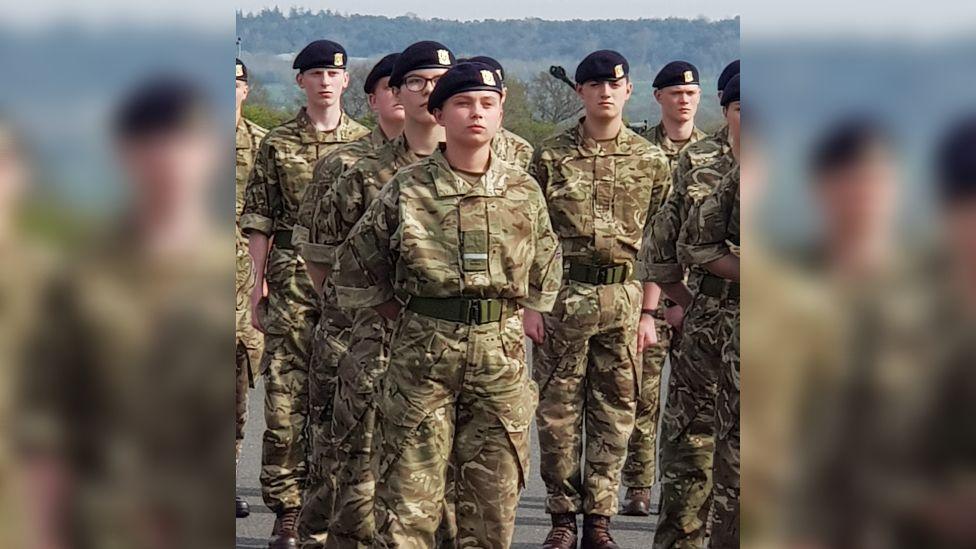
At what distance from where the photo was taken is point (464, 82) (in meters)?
4.19

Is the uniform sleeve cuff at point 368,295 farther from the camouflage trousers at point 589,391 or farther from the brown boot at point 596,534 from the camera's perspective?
the brown boot at point 596,534

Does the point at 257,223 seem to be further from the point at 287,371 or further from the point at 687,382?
the point at 687,382

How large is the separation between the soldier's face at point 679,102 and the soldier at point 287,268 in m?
1.53

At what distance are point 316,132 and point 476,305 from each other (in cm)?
235

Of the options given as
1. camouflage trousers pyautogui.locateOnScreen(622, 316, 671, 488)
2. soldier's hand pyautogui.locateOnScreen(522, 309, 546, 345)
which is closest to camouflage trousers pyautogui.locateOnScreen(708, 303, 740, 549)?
soldier's hand pyautogui.locateOnScreen(522, 309, 546, 345)

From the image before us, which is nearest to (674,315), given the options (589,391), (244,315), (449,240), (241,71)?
(589,391)

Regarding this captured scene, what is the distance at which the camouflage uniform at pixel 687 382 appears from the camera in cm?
486

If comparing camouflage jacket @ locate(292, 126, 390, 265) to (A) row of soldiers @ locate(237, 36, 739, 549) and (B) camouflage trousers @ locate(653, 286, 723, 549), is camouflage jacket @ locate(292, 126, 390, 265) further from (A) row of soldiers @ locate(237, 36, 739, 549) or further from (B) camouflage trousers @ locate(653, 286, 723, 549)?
(B) camouflage trousers @ locate(653, 286, 723, 549)

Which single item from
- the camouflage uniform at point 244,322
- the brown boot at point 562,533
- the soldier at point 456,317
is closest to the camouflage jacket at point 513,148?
the camouflage uniform at point 244,322

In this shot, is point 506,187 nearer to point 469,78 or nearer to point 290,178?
point 469,78
